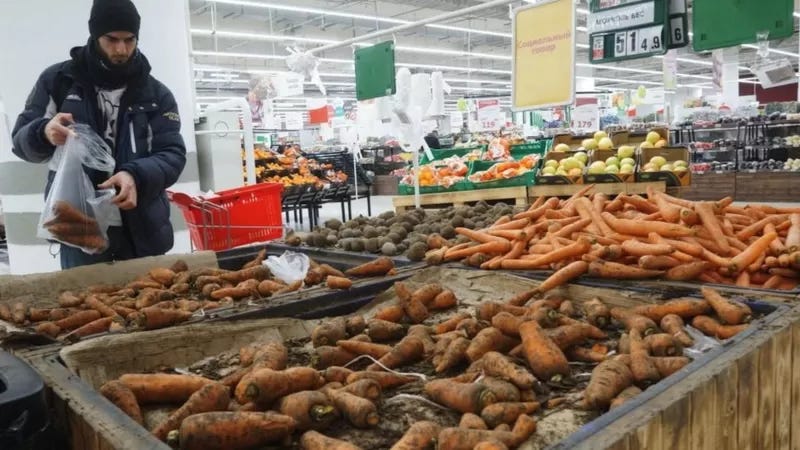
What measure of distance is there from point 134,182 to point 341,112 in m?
16.5

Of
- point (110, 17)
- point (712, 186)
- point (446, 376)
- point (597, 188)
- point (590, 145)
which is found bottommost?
point (712, 186)

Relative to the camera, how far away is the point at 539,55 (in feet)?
14.7

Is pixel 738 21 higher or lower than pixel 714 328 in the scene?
higher

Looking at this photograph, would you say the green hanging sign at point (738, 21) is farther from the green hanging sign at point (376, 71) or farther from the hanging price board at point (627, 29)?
the green hanging sign at point (376, 71)

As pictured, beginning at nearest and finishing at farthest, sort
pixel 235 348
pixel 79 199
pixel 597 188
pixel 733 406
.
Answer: pixel 733 406
pixel 235 348
pixel 79 199
pixel 597 188

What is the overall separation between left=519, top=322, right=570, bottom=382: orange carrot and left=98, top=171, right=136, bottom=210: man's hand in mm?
1523

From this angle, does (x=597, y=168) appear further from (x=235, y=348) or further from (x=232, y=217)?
(x=235, y=348)

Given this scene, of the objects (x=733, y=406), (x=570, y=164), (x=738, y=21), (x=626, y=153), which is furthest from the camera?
(x=626, y=153)

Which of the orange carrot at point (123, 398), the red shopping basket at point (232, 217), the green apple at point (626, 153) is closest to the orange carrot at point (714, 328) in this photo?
the orange carrot at point (123, 398)

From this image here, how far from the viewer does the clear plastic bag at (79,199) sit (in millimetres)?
2205

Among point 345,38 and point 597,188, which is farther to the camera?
point 345,38

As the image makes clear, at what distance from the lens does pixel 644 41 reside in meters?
4.68

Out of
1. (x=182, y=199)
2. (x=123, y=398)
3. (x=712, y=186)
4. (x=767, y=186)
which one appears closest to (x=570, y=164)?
→ (x=182, y=199)

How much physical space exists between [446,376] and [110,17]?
1.76m
